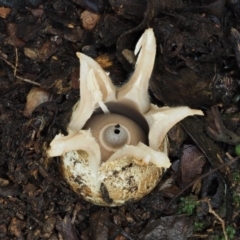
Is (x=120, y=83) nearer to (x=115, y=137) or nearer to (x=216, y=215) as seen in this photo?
(x=115, y=137)

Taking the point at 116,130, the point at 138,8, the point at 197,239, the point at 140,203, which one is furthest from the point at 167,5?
the point at 197,239

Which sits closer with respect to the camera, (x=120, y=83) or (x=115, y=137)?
(x=115, y=137)

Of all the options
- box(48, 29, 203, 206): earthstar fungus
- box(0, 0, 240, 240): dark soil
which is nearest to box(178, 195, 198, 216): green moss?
box(0, 0, 240, 240): dark soil

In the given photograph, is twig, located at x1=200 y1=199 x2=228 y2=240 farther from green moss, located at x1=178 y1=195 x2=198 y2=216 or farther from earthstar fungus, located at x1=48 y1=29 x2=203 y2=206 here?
earthstar fungus, located at x1=48 y1=29 x2=203 y2=206

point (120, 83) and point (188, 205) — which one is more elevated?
point (120, 83)

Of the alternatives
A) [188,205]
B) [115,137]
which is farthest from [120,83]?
[188,205]

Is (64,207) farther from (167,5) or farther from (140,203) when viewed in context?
(167,5)

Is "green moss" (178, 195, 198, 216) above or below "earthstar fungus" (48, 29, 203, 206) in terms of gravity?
below
